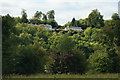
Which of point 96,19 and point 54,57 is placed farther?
point 96,19

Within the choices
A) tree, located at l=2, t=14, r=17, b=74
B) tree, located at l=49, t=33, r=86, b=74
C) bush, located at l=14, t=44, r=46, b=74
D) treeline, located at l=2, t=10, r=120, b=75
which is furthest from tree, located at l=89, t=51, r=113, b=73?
tree, located at l=2, t=14, r=17, b=74

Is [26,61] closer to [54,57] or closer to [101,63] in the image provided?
[54,57]

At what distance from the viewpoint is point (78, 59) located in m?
31.4

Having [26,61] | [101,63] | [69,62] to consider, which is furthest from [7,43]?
[101,63]

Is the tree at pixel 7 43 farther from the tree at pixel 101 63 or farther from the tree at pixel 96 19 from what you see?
the tree at pixel 96 19

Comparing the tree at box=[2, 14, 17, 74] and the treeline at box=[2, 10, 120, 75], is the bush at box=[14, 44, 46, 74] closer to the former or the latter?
the treeline at box=[2, 10, 120, 75]

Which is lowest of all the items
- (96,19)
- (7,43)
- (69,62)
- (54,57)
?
(69,62)

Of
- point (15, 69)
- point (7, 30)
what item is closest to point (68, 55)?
point (15, 69)

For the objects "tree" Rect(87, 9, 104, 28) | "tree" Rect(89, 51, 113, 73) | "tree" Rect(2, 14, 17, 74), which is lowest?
"tree" Rect(89, 51, 113, 73)

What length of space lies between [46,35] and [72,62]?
86.3 m

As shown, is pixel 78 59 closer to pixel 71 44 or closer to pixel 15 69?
pixel 15 69

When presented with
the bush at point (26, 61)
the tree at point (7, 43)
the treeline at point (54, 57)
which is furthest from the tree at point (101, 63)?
the tree at point (7, 43)

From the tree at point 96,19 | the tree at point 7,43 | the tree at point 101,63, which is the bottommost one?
the tree at point 101,63

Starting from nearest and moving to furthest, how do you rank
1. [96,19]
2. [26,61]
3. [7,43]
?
[7,43] < [26,61] < [96,19]
